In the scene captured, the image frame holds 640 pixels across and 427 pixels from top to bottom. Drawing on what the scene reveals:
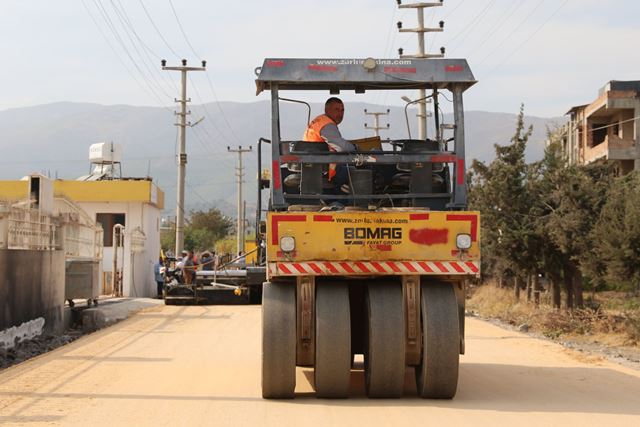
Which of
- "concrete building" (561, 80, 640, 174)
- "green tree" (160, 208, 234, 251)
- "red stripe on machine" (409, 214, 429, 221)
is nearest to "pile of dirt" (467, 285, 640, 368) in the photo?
"red stripe on machine" (409, 214, 429, 221)

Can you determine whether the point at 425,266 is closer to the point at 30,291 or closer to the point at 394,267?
the point at 394,267

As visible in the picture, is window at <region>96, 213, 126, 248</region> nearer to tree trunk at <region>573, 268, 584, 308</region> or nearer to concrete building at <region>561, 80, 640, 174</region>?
tree trunk at <region>573, 268, 584, 308</region>

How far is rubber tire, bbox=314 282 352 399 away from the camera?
33.9ft

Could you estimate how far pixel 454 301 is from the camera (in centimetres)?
1055

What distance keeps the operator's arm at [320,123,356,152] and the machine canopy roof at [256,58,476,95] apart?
1.80 feet

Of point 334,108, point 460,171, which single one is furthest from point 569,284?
point 334,108

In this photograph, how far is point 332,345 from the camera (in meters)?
10.3

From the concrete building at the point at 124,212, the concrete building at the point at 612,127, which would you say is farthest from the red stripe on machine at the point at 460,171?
the concrete building at the point at 612,127

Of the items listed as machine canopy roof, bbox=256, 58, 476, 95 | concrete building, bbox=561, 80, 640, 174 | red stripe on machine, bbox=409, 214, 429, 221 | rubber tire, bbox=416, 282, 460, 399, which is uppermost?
concrete building, bbox=561, 80, 640, 174

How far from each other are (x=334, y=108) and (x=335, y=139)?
1.54 ft

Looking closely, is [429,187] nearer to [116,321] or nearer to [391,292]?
[391,292]

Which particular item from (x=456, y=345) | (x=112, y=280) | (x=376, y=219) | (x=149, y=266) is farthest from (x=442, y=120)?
(x=149, y=266)

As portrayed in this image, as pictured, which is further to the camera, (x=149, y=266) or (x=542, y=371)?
(x=149, y=266)

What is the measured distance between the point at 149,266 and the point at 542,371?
33.5 m
